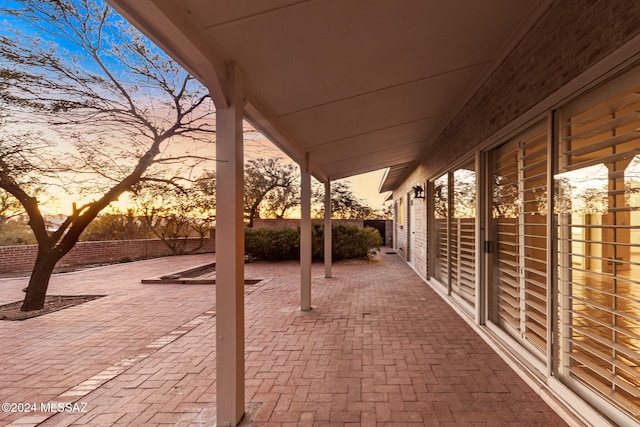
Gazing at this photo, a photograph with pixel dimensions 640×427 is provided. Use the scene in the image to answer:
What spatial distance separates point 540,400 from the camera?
7.97 feet

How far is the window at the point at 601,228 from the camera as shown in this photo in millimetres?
1826

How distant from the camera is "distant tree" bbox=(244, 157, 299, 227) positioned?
1792 centimetres

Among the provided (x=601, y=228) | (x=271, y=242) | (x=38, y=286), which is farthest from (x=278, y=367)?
(x=271, y=242)

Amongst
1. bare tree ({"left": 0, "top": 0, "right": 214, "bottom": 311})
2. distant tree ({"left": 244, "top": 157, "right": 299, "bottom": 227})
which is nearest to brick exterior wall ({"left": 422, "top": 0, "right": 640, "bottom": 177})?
bare tree ({"left": 0, "top": 0, "right": 214, "bottom": 311})

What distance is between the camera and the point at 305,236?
205 inches

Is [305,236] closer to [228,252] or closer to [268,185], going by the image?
[228,252]

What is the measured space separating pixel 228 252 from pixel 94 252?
12.5 meters

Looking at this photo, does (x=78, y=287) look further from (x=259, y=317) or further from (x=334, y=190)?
(x=334, y=190)

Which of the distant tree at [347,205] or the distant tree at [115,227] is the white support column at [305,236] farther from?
the distant tree at [347,205]

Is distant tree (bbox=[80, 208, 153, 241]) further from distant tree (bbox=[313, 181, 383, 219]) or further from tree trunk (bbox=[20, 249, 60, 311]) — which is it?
distant tree (bbox=[313, 181, 383, 219])

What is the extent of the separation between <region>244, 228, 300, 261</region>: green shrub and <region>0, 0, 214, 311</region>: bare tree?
554cm

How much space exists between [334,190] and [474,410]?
70.2ft

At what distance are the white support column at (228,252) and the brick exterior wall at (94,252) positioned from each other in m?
11.1

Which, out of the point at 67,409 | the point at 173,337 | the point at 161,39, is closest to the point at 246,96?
Answer: the point at 161,39
